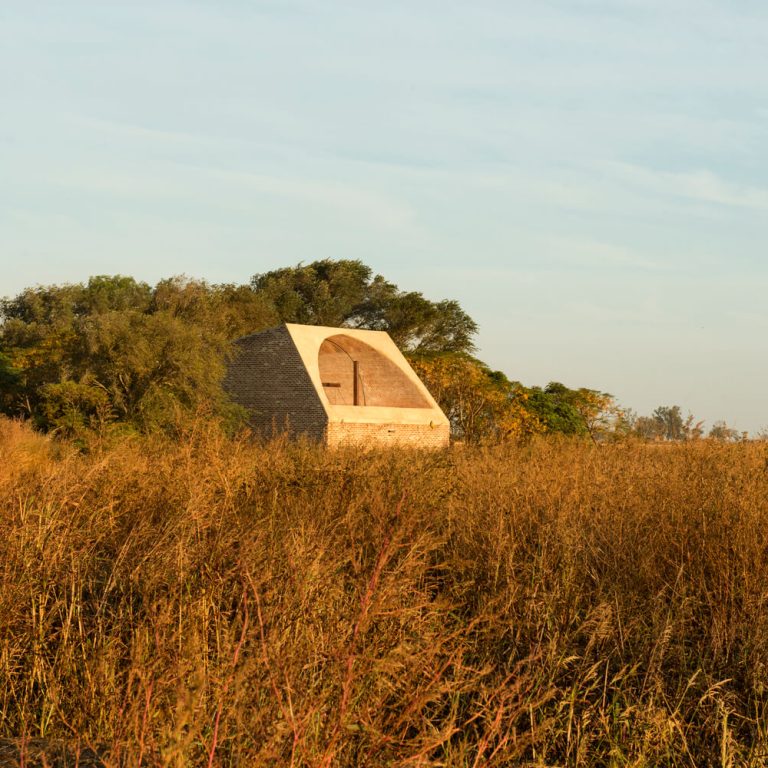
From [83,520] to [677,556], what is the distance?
4.24 m

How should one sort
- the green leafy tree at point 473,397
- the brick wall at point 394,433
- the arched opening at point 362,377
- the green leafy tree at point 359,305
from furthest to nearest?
the green leafy tree at point 359,305, the green leafy tree at point 473,397, the arched opening at point 362,377, the brick wall at point 394,433

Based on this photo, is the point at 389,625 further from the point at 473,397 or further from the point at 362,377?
the point at 473,397

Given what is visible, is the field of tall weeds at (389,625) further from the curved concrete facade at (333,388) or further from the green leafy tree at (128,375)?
the curved concrete facade at (333,388)

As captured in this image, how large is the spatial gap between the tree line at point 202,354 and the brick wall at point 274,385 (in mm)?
889

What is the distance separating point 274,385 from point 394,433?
12.6 feet

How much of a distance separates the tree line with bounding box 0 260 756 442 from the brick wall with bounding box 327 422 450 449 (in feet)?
6.78

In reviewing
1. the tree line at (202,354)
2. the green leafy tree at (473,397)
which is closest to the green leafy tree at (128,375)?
the tree line at (202,354)

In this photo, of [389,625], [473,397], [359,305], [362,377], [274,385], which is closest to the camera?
[389,625]

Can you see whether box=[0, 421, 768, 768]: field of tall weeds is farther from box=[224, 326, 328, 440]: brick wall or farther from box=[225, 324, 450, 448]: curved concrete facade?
box=[224, 326, 328, 440]: brick wall

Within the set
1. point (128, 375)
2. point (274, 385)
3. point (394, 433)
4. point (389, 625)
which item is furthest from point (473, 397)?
point (389, 625)

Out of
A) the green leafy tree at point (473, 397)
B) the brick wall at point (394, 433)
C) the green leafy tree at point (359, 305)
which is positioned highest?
the green leafy tree at point (359, 305)

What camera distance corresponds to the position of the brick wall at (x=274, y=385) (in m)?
27.6

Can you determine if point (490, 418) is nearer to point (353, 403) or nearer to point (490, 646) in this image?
point (353, 403)

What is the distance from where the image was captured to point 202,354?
2631 cm
